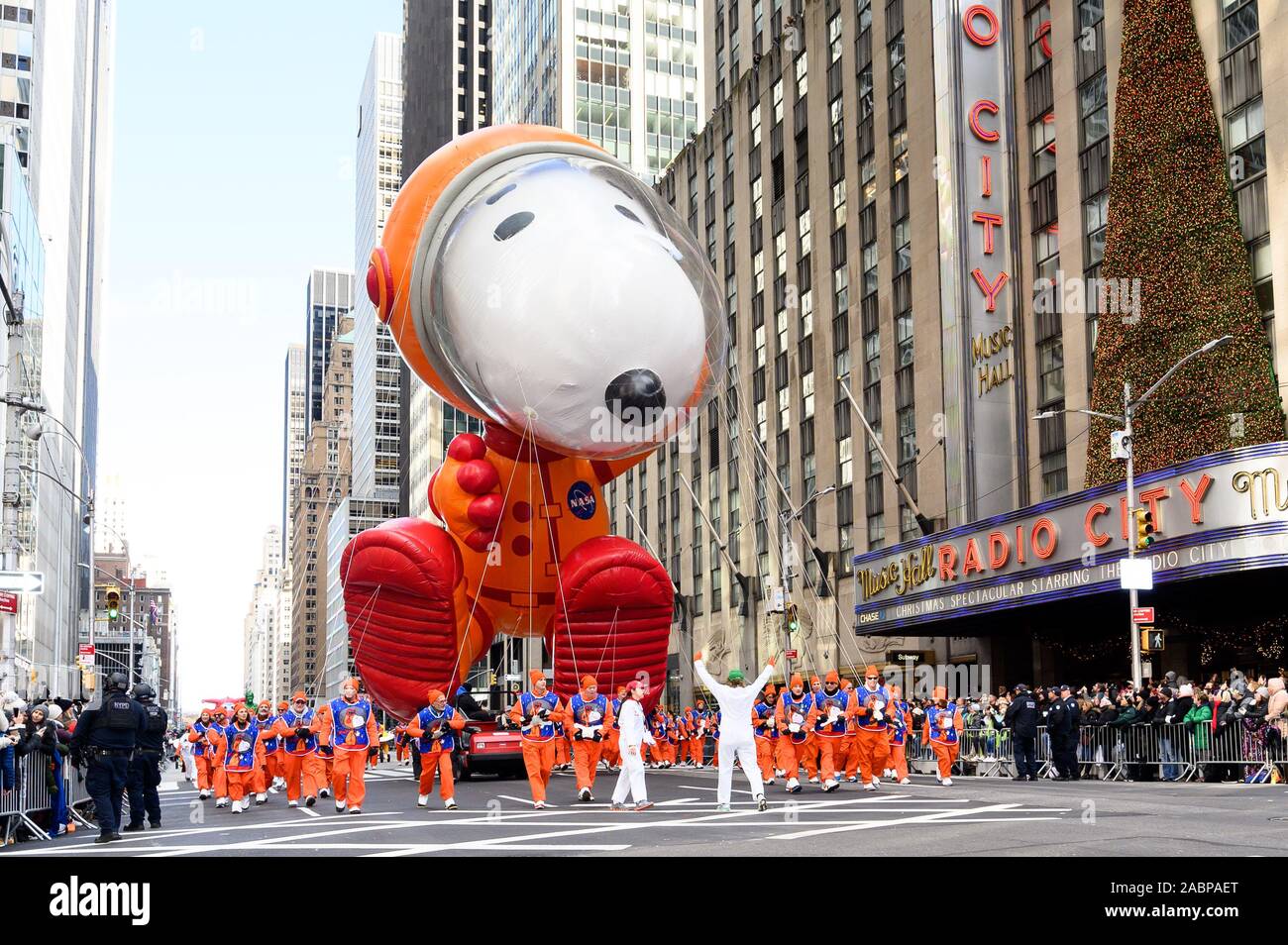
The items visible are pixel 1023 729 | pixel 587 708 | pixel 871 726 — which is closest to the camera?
pixel 587 708

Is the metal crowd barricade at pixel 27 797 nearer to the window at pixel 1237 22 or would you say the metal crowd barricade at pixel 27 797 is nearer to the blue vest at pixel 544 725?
the blue vest at pixel 544 725

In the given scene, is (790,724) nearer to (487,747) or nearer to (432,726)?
(432,726)

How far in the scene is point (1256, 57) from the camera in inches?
1155

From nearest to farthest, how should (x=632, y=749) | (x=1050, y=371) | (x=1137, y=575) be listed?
(x=632, y=749)
(x=1137, y=575)
(x=1050, y=371)

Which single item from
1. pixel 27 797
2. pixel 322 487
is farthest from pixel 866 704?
pixel 322 487

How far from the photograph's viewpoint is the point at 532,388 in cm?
1755

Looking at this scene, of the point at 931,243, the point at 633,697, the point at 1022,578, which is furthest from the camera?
the point at 931,243

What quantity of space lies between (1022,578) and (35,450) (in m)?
48.2

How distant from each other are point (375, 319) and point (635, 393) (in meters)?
104

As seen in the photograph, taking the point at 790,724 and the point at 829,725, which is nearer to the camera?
the point at 829,725

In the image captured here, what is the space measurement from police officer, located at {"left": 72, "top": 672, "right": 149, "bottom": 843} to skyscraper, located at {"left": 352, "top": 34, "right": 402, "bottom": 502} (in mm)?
102961

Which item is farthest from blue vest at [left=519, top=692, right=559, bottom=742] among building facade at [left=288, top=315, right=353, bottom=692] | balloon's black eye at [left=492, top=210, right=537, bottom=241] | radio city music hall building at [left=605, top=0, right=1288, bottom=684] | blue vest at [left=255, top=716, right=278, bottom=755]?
building facade at [left=288, top=315, right=353, bottom=692]
